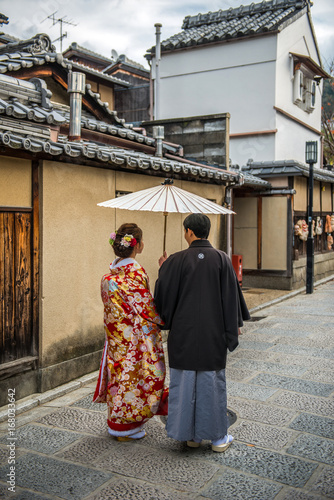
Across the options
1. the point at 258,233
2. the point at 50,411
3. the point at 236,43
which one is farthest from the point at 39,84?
the point at 236,43

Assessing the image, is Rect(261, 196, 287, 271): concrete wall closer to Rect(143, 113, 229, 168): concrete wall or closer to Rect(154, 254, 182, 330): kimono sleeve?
Rect(143, 113, 229, 168): concrete wall

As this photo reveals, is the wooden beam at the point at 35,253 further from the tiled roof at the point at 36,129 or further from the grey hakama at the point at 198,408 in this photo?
the grey hakama at the point at 198,408

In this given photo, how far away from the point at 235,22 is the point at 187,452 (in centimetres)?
1790

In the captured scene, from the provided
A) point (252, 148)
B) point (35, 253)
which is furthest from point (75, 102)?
point (252, 148)

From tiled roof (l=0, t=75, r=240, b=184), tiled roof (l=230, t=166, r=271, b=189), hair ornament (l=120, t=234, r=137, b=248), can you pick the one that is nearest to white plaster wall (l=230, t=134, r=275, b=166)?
tiled roof (l=230, t=166, r=271, b=189)

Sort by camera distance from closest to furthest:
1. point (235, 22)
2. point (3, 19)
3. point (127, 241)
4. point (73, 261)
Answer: point (127, 241) < point (73, 261) < point (3, 19) < point (235, 22)

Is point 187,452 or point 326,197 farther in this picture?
point 326,197

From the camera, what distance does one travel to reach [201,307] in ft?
14.7

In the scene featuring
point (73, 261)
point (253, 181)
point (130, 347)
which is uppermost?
point (253, 181)

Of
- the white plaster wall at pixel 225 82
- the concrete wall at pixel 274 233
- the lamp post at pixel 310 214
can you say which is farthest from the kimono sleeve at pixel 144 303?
the white plaster wall at pixel 225 82

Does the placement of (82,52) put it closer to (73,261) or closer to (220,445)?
(73,261)

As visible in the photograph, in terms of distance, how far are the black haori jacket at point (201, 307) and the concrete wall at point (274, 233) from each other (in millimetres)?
10975

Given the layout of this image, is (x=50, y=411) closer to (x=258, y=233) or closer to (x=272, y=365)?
(x=272, y=365)

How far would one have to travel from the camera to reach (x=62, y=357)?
6633 mm
